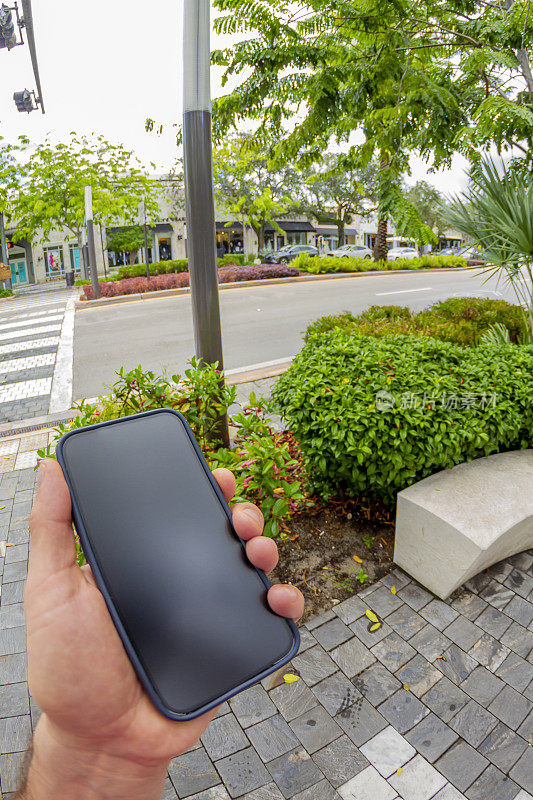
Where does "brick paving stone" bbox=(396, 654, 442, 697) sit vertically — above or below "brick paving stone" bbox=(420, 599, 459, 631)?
below

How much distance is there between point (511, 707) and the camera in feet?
6.93

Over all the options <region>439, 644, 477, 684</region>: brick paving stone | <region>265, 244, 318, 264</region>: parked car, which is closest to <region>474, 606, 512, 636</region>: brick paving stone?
<region>439, 644, 477, 684</region>: brick paving stone

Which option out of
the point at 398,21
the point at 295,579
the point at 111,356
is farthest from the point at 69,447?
the point at 111,356

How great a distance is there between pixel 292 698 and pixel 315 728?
174mm

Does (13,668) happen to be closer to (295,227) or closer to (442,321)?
(442,321)

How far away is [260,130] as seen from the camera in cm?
580

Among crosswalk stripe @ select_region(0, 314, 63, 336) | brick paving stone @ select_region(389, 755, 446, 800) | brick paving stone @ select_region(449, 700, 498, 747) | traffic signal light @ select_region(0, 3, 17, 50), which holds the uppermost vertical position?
traffic signal light @ select_region(0, 3, 17, 50)

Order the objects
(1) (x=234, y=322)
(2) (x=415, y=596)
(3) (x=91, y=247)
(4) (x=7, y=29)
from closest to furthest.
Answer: (2) (x=415, y=596)
(4) (x=7, y=29)
(1) (x=234, y=322)
(3) (x=91, y=247)

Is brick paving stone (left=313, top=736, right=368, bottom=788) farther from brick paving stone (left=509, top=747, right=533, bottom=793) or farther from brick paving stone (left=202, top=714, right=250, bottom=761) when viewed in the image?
brick paving stone (left=509, top=747, right=533, bottom=793)

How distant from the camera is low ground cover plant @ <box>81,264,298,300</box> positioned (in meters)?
17.1

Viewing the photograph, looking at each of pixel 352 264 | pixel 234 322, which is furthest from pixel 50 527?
pixel 352 264

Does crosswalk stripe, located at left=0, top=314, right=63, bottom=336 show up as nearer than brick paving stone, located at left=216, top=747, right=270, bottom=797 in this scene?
No

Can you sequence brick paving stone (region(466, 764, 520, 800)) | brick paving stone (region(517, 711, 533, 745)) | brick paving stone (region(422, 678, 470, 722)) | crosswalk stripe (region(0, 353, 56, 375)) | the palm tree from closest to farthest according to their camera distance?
1. brick paving stone (region(466, 764, 520, 800))
2. brick paving stone (region(517, 711, 533, 745))
3. brick paving stone (region(422, 678, 470, 722))
4. the palm tree
5. crosswalk stripe (region(0, 353, 56, 375))

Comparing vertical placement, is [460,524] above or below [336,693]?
above
